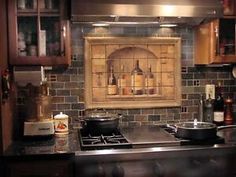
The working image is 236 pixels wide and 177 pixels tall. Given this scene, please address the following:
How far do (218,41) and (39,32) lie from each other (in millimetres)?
1352

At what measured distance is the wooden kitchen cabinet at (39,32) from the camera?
2338mm

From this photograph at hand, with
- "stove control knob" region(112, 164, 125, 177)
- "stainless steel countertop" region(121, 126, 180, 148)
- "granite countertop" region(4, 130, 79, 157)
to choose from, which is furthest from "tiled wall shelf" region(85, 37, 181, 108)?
"stove control knob" region(112, 164, 125, 177)

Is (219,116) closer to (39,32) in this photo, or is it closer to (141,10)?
(141,10)

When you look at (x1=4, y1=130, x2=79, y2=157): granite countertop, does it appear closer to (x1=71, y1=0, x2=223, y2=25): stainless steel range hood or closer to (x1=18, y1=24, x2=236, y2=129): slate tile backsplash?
(x1=18, y1=24, x2=236, y2=129): slate tile backsplash

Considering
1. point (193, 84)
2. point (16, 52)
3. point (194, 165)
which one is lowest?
point (194, 165)

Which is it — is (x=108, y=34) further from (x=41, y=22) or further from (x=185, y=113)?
(x=185, y=113)

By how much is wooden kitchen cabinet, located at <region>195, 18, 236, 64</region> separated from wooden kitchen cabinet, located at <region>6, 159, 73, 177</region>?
1375 millimetres

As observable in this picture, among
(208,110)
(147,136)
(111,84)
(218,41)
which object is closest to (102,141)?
(147,136)

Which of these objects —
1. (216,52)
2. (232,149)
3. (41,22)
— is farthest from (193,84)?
(41,22)

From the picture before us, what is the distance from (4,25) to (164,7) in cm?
108

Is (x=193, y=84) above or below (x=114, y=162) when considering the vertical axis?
above

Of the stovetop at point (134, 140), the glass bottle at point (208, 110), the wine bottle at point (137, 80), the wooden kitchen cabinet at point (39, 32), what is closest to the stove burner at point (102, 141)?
the stovetop at point (134, 140)

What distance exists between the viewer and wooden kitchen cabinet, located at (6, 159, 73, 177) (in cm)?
209

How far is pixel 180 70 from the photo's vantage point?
295 cm
